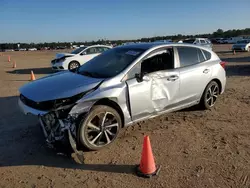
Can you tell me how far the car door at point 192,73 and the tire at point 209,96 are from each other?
0.18 meters

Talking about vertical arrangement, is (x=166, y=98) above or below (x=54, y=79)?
below

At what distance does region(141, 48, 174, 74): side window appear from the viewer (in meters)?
4.83

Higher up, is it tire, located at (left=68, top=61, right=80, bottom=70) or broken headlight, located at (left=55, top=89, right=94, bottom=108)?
broken headlight, located at (left=55, top=89, right=94, bottom=108)

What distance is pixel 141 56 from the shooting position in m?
4.82

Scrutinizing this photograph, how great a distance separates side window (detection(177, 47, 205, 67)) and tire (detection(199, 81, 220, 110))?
26.9 inches

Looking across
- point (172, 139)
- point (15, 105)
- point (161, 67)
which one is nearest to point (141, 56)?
point (161, 67)

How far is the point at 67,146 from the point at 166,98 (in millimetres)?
2148

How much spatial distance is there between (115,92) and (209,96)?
9.50 feet

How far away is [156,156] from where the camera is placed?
13.3 ft

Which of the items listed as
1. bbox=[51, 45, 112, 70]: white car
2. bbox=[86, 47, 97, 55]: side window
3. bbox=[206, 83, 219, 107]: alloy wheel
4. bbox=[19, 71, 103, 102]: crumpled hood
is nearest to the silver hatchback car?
bbox=[19, 71, 103, 102]: crumpled hood

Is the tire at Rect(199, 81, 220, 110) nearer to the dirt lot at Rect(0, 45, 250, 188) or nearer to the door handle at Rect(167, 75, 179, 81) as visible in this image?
the dirt lot at Rect(0, 45, 250, 188)

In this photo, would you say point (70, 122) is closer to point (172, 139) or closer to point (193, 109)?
point (172, 139)

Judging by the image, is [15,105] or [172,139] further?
[15,105]

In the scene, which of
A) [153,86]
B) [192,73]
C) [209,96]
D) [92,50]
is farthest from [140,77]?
[92,50]
